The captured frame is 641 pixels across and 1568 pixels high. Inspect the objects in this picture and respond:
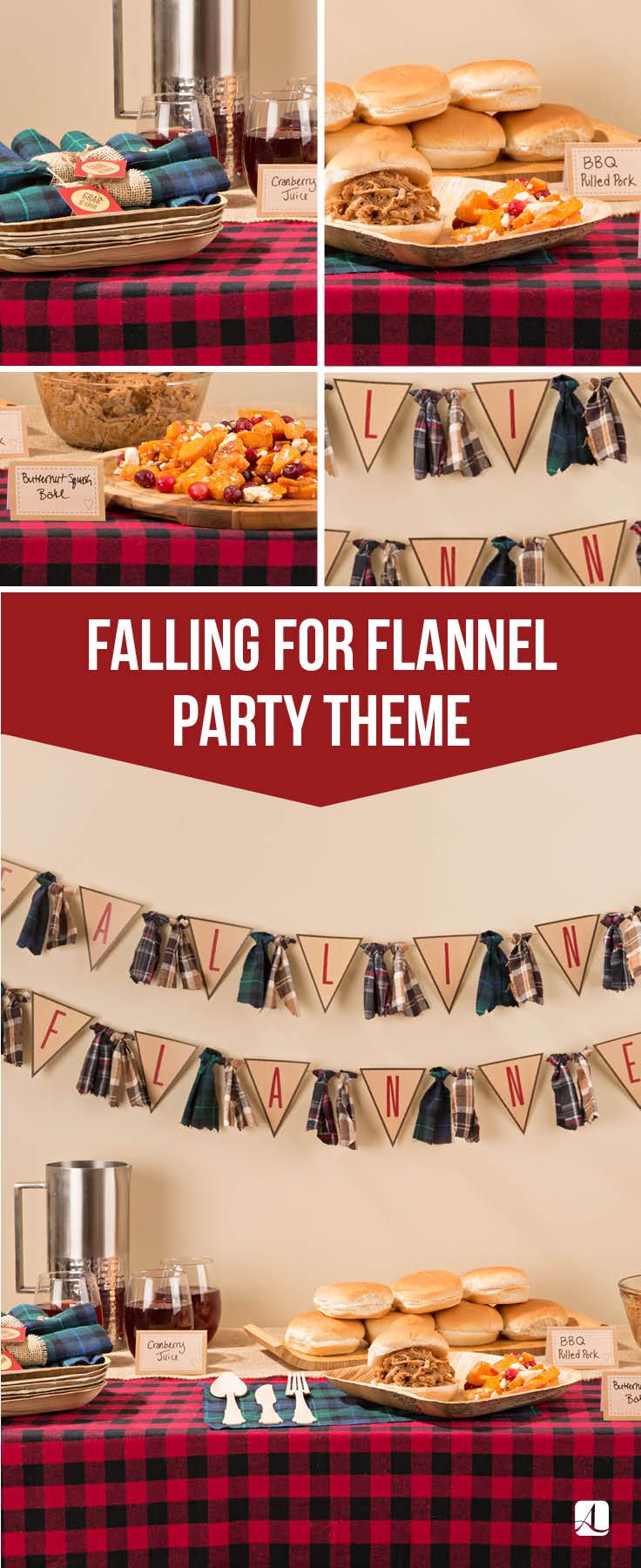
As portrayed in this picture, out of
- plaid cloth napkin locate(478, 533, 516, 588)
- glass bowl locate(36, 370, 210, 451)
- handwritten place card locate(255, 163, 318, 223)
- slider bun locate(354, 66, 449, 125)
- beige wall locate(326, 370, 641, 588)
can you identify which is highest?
slider bun locate(354, 66, 449, 125)

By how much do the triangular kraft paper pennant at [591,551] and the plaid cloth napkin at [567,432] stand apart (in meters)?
0.09

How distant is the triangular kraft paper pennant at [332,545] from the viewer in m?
2.12

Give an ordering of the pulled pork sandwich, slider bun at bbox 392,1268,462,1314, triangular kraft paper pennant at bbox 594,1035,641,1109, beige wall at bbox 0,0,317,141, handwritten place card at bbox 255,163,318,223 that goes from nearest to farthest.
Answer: the pulled pork sandwich, handwritten place card at bbox 255,163,318,223, beige wall at bbox 0,0,317,141, slider bun at bbox 392,1268,462,1314, triangular kraft paper pennant at bbox 594,1035,641,1109

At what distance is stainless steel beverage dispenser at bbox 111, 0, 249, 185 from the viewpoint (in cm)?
221

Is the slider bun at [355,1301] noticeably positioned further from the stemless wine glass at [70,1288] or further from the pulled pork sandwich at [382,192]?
the pulled pork sandwich at [382,192]

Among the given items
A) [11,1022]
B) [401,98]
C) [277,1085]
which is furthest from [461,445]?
[11,1022]

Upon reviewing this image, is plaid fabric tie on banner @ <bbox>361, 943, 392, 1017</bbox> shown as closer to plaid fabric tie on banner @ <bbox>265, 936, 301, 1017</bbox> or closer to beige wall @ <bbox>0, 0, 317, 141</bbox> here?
plaid fabric tie on banner @ <bbox>265, 936, 301, 1017</bbox>

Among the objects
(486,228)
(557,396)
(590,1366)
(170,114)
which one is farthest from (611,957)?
(170,114)

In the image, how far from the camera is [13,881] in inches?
100

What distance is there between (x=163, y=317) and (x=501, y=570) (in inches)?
21.6

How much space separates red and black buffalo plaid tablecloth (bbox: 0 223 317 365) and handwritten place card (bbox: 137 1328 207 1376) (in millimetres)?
1370

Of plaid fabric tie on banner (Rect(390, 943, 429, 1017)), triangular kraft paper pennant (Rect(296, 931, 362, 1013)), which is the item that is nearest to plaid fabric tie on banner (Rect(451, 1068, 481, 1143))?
plaid fabric tie on banner (Rect(390, 943, 429, 1017))

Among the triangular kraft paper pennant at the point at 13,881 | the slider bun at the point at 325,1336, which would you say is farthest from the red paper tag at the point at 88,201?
the slider bun at the point at 325,1336

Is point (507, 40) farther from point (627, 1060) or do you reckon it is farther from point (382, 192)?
point (627, 1060)
